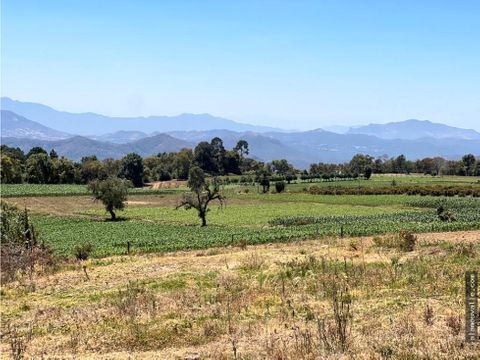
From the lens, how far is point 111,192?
7450 cm

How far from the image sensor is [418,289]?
14820mm

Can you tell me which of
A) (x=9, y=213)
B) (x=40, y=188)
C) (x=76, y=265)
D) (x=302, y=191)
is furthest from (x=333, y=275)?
(x=40, y=188)

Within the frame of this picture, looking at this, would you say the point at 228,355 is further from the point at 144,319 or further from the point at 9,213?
the point at 9,213

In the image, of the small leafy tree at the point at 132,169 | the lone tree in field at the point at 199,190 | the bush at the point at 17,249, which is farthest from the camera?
the small leafy tree at the point at 132,169

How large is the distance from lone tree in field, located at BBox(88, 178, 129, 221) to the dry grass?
5220 cm

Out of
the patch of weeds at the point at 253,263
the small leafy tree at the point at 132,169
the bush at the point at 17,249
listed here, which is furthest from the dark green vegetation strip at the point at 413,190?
the patch of weeds at the point at 253,263

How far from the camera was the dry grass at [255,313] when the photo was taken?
10016 millimetres

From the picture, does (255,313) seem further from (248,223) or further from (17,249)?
(248,223)

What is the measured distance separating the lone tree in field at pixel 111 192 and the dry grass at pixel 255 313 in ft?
171

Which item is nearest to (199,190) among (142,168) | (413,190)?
(413,190)

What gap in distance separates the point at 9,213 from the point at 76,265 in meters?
10.5

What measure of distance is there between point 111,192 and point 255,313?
63.7 metres

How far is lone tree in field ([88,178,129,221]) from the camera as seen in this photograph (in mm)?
74312

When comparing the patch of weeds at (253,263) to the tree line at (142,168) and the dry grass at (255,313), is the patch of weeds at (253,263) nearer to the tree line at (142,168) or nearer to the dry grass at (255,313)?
the dry grass at (255,313)
